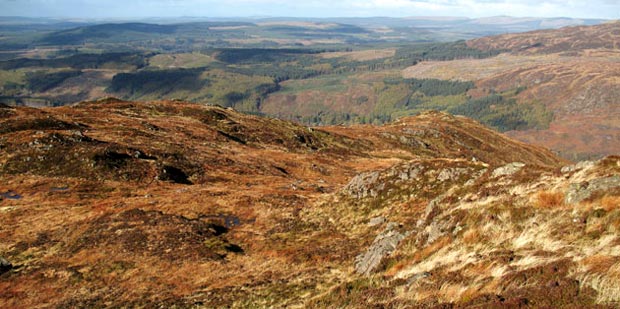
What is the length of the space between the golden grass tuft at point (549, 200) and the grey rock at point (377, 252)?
333 inches

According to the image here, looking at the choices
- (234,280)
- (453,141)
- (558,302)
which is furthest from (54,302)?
(453,141)

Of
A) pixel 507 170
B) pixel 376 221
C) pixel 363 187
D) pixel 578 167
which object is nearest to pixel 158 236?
pixel 376 221

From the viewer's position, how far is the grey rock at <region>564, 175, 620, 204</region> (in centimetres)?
2127

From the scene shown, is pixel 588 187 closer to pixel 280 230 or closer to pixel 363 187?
pixel 363 187

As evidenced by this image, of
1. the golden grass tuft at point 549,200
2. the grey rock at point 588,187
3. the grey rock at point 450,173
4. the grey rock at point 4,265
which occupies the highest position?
the grey rock at point 588,187

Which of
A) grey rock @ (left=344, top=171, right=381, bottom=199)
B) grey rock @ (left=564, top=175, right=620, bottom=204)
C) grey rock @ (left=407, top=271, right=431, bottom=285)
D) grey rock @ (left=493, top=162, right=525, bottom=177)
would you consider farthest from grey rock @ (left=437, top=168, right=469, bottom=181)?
grey rock @ (left=407, top=271, right=431, bottom=285)

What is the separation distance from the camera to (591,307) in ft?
40.4

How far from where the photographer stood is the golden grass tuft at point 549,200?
22266mm

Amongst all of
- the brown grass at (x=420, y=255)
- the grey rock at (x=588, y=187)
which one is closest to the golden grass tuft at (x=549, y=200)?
the grey rock at (x=588, y=187)

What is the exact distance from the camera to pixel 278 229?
40500 mm

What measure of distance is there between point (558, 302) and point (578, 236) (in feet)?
21.7

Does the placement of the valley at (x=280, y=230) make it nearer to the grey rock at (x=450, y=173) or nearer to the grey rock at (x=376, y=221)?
the grey rock at (x=450, y=173)

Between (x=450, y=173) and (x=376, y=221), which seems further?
(x=450, y=173)

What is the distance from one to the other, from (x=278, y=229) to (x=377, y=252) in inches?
644
